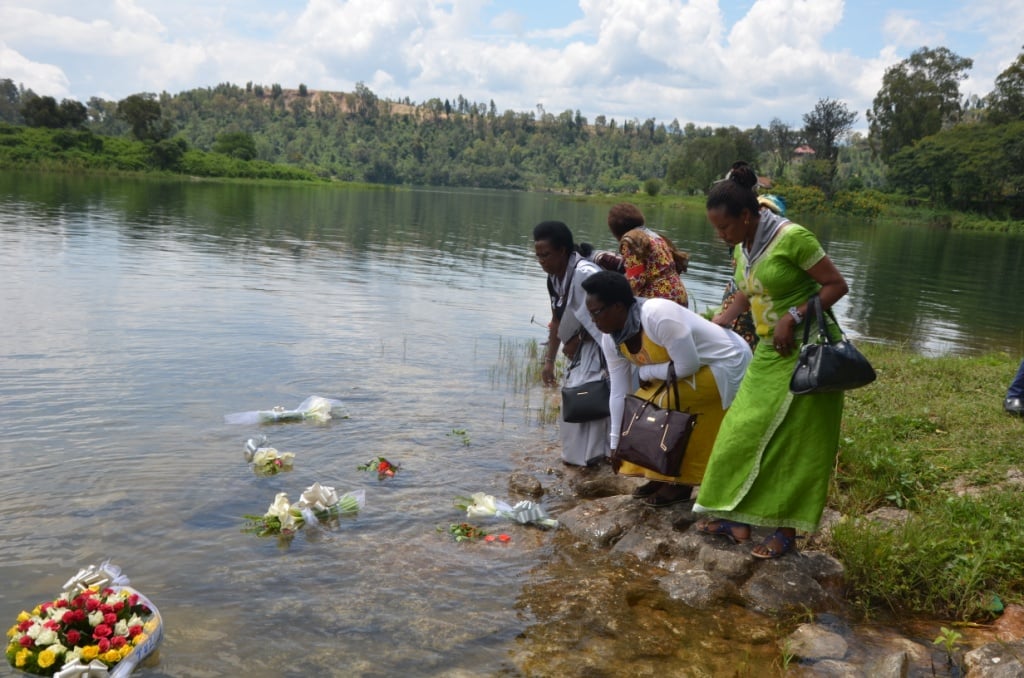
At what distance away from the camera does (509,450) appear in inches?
300

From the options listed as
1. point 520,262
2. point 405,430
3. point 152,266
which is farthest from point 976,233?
point 405,430

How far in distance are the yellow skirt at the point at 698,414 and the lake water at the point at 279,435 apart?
38.9 inches

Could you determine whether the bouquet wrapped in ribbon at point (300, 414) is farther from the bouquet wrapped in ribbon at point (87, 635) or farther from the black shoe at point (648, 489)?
the bouquet wrapped in ribbon at point (87, 635)

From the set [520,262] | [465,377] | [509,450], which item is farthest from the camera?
[520,262]

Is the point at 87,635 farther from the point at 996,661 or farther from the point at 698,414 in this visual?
the point at 996,661

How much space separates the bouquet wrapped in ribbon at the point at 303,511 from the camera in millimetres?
5441

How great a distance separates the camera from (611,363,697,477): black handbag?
192 inches

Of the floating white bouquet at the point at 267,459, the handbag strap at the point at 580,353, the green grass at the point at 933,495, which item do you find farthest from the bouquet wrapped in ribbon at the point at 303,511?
the green grass at the point at 933,495

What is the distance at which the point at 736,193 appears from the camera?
169 inches

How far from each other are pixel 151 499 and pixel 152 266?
1321 cm

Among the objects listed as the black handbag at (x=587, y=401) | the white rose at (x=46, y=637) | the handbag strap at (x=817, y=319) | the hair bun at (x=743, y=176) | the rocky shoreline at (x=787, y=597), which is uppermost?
the hair bun at (x=743, y=176)

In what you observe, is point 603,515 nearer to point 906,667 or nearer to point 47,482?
point 906,667

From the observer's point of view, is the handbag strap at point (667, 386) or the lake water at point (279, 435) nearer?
the lake water at point (279, 435)

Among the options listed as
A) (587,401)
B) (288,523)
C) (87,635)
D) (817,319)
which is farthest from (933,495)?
(87,635)
